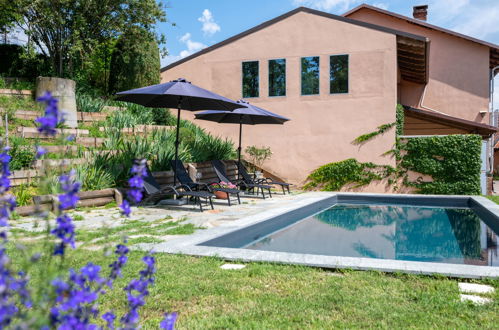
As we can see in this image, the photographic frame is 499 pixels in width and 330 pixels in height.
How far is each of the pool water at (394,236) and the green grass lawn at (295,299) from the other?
2258 mm

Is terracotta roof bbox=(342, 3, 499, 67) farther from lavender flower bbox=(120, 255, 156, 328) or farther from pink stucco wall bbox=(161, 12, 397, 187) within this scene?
lavender flower bbox=(120, 255, 156, 328)

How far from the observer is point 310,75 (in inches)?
576

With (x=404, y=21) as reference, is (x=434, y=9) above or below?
above

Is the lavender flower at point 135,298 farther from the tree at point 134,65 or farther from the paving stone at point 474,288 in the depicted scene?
the tree at point 134,65

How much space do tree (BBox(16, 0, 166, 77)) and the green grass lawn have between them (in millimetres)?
13082

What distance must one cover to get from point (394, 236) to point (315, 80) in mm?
8157

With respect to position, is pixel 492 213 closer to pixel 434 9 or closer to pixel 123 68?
pixel 123 68

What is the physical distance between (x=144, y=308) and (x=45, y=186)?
1.83m

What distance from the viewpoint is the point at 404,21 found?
1991 cm

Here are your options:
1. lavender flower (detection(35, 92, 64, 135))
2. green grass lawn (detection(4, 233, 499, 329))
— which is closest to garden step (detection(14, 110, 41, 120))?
green grass lawn (detection(4, 233, 499, 329))

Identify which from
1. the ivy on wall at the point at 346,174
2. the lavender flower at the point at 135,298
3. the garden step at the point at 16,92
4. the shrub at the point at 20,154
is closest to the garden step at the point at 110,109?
the garden step at the point at 16,92

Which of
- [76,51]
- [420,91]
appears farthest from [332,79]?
[76,51]

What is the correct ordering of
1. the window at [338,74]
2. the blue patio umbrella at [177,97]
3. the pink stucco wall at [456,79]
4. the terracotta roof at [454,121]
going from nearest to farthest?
the blue patio umbrella at [177,97] → the window at [338,74] → the terracotta roof at [454,121] → the pink stucco wall at [456,79]

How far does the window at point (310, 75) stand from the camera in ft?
47.8
